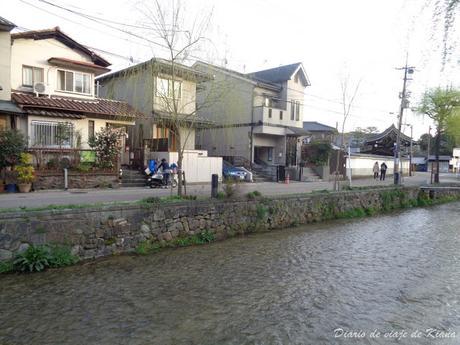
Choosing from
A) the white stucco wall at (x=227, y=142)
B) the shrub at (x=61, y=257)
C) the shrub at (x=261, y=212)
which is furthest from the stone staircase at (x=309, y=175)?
the shrub at (x=61, y=257)

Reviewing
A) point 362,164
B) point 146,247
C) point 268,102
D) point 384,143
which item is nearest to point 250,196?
point 146,247

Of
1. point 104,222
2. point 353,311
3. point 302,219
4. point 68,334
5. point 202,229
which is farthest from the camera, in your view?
point 302,219

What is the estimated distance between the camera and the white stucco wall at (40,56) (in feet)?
66.1

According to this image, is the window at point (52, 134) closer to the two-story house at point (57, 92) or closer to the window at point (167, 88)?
the two-story house at point (57, 92)

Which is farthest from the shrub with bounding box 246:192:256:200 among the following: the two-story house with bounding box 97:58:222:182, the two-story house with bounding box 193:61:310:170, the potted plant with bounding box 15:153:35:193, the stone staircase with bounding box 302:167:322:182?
the stone staircase with bounding box 302:167:322:182

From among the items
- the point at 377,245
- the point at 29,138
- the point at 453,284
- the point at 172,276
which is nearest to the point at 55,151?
the point at 29,138

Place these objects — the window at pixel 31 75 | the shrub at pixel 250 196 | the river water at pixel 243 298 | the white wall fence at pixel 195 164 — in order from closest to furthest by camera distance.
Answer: the river water at pixel 243 298
the shrub at pixel 250 196
the window at pixel 31 75
the white wall fence at pixel 195 164

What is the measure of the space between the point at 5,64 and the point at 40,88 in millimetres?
2065

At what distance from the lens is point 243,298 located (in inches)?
296

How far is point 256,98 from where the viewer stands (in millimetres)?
32312

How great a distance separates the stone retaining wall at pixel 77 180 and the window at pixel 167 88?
24.8 ft

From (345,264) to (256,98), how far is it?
2387 cm

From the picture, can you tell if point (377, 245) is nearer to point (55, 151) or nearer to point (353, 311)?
point (353, 311)

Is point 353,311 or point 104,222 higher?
point 104,222
